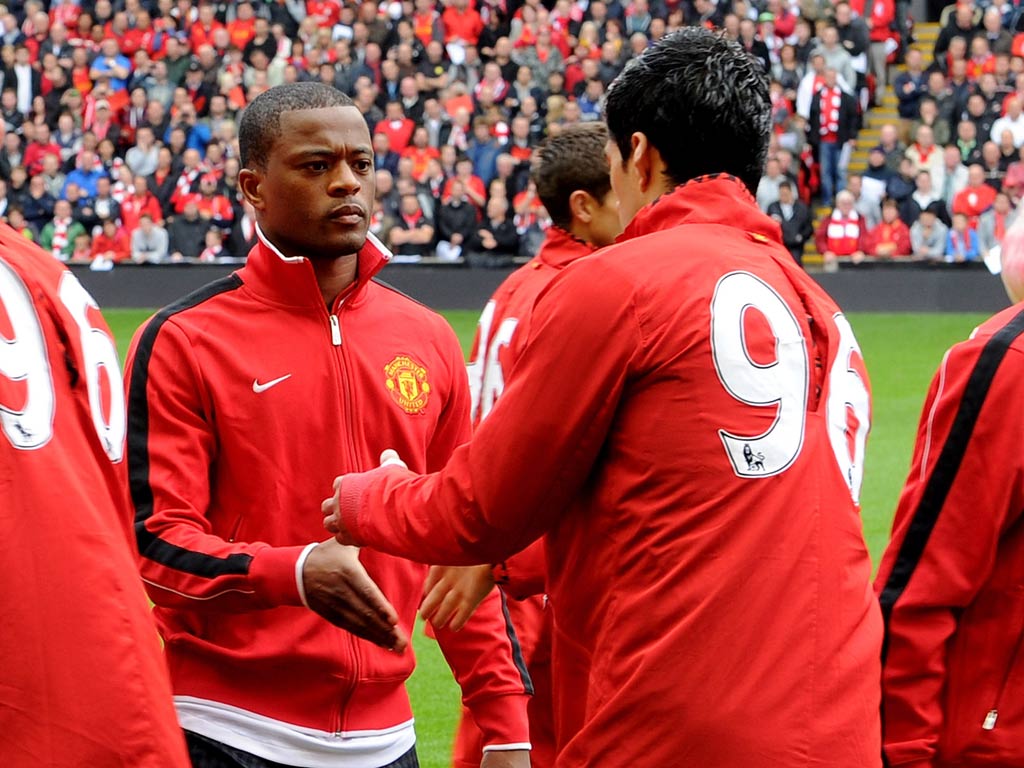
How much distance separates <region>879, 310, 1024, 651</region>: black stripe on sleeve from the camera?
299cm

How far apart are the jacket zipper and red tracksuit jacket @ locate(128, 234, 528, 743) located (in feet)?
3.66

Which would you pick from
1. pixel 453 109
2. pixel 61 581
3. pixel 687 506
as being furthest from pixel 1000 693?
pixel 453 109

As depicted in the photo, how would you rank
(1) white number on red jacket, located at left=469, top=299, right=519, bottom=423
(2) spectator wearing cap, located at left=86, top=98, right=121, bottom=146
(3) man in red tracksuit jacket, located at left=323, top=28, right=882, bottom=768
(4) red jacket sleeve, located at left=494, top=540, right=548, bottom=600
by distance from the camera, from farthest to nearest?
(2) spectator wearing cap, located at left=86, top=98, right=121, bottom=146 → (1) white number on red jacket, located at left=469, top=299, right=519, bottom=423 → (4) red jacket sleeve, located at left=494, top=540, right=548, bottom=600 → (3) man in red tracksuit jacket, located at left=323, top=28, right=882, bottom=768

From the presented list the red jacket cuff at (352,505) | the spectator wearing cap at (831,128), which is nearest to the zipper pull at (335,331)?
the red jacket cuff at (352,505)

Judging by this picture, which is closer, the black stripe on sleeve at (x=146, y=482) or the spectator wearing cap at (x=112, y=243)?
the black stripe on sleeve at (x=146, y=482)

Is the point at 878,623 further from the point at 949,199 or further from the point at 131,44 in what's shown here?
the point at 131,44

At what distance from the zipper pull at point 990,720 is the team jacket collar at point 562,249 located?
2.13 metres

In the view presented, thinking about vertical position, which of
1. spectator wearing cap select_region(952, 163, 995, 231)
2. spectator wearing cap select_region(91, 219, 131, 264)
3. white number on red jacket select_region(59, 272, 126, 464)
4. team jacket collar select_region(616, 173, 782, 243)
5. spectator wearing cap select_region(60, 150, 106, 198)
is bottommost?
spectator wearing cap select_region(91, 219, 131, 264)

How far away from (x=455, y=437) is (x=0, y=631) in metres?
1.61

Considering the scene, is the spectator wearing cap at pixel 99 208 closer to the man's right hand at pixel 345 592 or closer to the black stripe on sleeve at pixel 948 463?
the man's right hand at pixel 345 592

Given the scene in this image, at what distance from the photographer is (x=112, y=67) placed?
27906 mm

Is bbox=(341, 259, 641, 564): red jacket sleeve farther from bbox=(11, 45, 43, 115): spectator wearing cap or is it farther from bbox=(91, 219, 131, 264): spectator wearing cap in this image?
bbox=(11, 45, 43, 115): spectator wearing cap

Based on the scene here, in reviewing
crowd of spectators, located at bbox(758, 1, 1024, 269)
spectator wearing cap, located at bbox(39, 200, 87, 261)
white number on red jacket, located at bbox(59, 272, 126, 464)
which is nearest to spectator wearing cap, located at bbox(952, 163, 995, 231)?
crowd of spectators, located at bbox(758, 1, 1024, 269)

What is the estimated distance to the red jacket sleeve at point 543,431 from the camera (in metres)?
2.53
